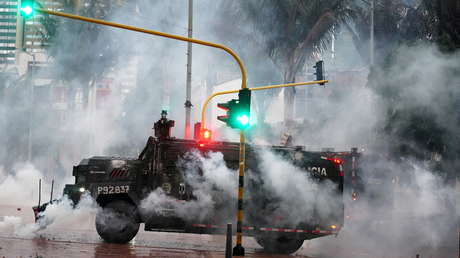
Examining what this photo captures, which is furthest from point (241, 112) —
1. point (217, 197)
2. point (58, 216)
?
point (58, 216)

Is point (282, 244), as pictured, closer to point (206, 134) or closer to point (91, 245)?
point (91, 245)

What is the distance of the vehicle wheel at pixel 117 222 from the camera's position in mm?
14109

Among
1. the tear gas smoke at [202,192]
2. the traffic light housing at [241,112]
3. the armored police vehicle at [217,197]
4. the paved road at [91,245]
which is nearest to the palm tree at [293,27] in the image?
the paved road at [91,245]

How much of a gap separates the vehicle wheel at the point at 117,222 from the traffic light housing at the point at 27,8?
492cm

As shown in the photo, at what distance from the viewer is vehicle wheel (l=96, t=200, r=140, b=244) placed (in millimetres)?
14109

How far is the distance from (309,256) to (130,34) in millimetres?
38780

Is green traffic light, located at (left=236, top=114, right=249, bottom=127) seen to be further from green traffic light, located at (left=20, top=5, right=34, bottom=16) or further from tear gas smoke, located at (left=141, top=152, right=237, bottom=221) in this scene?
green traffic light, located at (left=20, top=5, right=34, bottom=16)

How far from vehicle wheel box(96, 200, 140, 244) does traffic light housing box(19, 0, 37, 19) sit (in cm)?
492

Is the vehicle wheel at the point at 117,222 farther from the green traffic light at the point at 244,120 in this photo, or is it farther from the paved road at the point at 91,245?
the green traffic light at the point at 244,120

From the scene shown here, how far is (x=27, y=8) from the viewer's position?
12.2 m

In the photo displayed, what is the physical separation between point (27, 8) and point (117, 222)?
5.53m

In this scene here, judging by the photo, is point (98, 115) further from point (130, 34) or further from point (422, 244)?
point (422, 244)

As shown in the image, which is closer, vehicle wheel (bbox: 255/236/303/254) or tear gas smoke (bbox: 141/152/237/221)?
tear gas smoke (bbox: 141/152/237/221)

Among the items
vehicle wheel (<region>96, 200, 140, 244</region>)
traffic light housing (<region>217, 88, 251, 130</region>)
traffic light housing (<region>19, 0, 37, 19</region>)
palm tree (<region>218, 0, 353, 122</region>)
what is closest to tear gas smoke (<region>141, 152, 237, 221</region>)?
vehicle wheel (<region>96, 200, 140, 244</region>)
